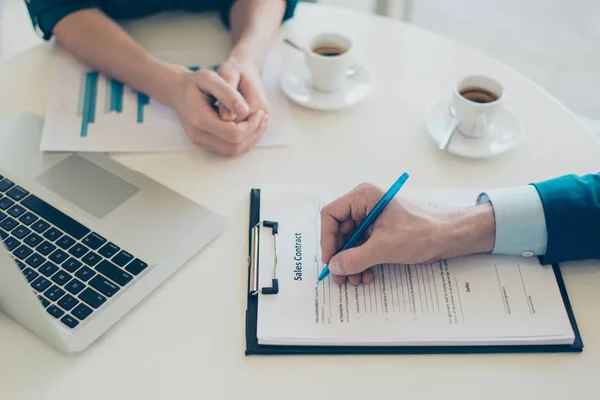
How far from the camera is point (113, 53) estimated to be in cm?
116

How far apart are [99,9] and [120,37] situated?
0.36 feet

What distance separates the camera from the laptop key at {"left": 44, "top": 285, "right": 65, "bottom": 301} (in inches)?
32.1

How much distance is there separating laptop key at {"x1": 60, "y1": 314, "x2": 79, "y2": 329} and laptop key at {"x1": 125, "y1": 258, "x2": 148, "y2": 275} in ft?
0.32

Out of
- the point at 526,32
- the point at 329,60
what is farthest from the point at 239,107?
the point at 526,32

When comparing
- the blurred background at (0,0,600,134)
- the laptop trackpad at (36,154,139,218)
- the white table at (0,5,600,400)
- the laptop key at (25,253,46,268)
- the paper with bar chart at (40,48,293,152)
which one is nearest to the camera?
the white table at (0,5,600,400)

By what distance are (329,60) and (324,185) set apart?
0.24 metres

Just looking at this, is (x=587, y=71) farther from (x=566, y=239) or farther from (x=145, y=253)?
(x=145, y=253)

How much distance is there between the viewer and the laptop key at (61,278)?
83cm

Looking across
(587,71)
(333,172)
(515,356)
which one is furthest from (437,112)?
(587,71)

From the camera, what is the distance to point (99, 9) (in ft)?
4.07

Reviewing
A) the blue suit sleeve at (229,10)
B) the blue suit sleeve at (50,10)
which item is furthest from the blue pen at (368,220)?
the blue suit sleeve at (50,10)

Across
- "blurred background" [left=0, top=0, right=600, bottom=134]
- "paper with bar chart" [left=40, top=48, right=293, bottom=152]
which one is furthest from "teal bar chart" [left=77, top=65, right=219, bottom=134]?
"blurred background" [left=0, top=0, right=600, bottom=134]

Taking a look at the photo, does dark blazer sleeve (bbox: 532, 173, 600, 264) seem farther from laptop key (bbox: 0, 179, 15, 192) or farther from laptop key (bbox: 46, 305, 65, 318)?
laptop key (bbox: 0, 179, 15, 192)

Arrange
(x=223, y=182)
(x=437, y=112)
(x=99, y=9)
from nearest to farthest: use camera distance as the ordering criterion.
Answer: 1. (x=223, y=182)
2. (x=437, y=112)
3. (x=99, y=9)
